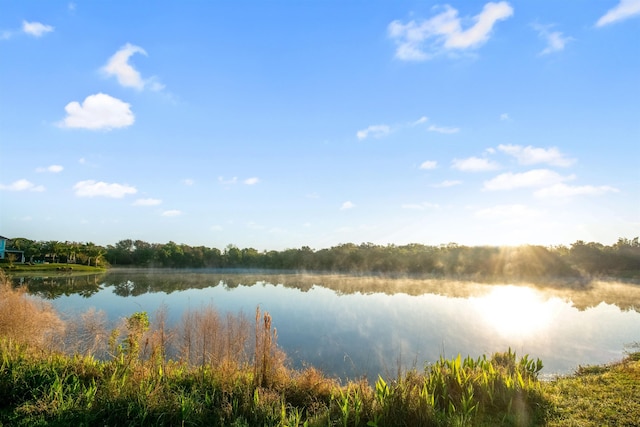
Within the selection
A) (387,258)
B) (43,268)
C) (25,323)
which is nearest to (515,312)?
(25,323)

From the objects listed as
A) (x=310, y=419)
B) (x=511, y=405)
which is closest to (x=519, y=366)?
(x=511, y=405)

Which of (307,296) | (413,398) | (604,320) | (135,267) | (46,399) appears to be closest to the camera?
(413,398)

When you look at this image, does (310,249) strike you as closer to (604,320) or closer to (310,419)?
(604,320)

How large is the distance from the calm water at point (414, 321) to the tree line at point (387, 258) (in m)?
18.0

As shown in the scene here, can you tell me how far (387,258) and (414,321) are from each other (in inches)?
1754

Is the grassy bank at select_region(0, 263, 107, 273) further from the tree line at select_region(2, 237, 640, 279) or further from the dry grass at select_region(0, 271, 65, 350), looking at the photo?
the dry grass at select_region(0, 271, 65, 350)

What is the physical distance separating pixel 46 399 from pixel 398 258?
5968cm

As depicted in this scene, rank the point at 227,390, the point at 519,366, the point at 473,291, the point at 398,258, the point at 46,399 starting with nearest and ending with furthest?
1. the point at 46,399
2. the point at 227,390
3. the point at 519,366
4. the point at 473,291
5. the point at 398,258

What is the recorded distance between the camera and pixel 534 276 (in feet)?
163

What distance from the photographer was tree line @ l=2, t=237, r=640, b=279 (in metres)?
49.3

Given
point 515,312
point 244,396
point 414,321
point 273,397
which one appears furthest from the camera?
point 515,312

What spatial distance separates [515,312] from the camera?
22297mm

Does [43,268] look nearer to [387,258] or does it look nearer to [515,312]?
[387,258]

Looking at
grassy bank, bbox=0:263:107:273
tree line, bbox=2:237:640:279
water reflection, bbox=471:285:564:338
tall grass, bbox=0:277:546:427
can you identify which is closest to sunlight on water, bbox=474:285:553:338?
water reflection, bbox=471:285:564:338
